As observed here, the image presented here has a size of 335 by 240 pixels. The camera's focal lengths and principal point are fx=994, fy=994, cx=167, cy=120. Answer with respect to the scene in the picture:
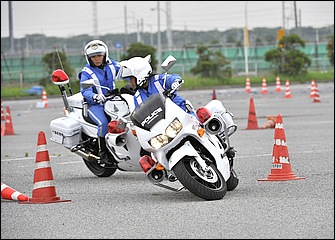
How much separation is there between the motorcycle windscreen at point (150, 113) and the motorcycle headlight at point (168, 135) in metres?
0.17

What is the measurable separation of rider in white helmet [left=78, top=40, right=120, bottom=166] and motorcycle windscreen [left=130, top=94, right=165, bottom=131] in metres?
2.89

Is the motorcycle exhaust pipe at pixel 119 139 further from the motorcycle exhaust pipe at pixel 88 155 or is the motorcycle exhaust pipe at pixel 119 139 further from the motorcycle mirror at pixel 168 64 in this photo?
the motorcycle mirror at pixel 168 64

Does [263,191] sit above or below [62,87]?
below

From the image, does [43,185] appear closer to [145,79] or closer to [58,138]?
[145,79]

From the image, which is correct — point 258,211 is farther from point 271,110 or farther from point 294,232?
point 271,110

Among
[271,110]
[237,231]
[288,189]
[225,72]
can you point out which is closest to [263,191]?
[288,189]

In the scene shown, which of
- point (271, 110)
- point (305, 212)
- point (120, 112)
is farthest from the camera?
point (271, 110)

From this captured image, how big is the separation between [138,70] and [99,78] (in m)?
2.41

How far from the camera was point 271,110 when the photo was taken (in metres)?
32.5

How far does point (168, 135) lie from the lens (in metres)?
10.8

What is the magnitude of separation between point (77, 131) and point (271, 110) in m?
18.7

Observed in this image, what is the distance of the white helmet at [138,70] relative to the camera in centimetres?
1201

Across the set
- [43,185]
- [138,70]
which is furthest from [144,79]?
[43,185]

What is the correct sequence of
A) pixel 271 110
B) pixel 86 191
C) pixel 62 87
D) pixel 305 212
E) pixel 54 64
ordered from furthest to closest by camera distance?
pixel 54 64, pixel 271 110, pixel 62 87, pixel 86 191, pixel 305 212
